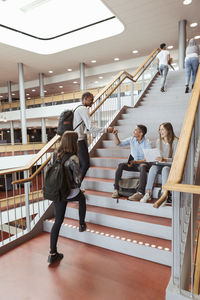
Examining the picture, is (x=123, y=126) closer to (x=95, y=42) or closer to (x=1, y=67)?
(x=95, y=42)

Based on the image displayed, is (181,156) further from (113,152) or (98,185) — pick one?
(113,152)

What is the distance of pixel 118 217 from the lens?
267cm

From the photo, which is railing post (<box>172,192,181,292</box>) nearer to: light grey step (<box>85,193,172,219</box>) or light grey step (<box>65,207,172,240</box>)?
light grey step (<box>65,207,172,240</box>)

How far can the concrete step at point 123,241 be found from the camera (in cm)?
219

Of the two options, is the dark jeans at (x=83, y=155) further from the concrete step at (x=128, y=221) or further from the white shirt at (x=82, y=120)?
the concrete step at (x=128, y=221)

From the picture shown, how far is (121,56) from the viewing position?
12.6m

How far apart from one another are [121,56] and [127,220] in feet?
39.2

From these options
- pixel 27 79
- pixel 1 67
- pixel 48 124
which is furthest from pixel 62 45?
pixel 48 124

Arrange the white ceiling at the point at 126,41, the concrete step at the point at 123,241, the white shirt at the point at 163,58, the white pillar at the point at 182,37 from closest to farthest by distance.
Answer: the concrete step at the point at 123,241, the white shirt at the point at 163,58, the white ceiling at the point at 126,41, the white pillar at the point at 182,37

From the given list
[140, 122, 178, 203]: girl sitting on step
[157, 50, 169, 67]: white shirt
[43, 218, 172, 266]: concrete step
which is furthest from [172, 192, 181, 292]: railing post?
[157, 50, 169, 67]: white shirt

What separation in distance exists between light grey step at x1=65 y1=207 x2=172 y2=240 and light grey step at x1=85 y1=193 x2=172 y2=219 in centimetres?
23

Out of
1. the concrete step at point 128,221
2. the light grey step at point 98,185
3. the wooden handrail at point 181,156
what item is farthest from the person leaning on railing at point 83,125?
the wooden handrail at point 181,156

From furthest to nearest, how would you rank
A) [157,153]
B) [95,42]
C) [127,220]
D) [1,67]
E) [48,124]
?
[48,124] < [1,67] < [95,42] < [157,153] < [127,220]

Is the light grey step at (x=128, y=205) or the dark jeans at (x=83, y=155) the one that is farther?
the dark jeans at (x=83, y=155)
